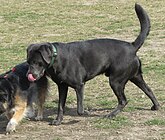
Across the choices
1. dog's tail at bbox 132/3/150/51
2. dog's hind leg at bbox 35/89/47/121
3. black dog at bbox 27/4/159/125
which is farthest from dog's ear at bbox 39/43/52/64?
dog's tail at bbox 132/3/150/51

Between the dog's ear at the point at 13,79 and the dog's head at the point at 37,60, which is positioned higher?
the dog's head at the point at 37,60

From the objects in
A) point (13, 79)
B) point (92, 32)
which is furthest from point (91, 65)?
point (92, 32)

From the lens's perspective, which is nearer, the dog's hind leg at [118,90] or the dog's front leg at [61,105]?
the dog's front leg at [61,105]

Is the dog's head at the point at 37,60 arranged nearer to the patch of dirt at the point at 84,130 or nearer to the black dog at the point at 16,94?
the black dog at the point at 16,94

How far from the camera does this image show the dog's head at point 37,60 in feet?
22.3

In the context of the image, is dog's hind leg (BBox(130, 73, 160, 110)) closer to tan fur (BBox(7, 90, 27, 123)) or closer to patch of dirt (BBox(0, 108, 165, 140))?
patch of dirt (BBox(0, 108, 165, 140))

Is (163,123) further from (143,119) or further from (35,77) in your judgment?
(35,77)

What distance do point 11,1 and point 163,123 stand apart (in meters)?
16.0

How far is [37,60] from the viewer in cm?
682

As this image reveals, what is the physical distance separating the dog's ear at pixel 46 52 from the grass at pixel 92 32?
1124 mm

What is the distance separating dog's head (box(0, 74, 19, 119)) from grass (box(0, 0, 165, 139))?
1.18m

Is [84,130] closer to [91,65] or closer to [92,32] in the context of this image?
[91,65]

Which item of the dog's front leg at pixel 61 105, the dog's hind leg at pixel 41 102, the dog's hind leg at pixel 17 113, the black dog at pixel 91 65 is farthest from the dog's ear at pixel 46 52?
the dog's hind leg at pixel 41 102

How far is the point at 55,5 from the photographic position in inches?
824
